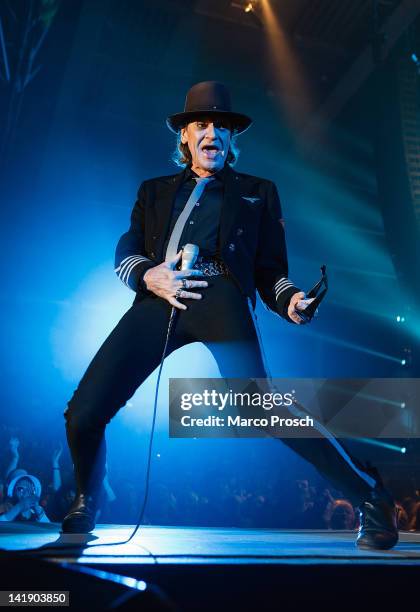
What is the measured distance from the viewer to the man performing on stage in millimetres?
2084

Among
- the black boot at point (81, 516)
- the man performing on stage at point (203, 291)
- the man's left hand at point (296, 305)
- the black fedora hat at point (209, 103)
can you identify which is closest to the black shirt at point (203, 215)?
the man performing on stage at point (203, 291)

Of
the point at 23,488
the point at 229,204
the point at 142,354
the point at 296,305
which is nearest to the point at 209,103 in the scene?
the point at 229,204

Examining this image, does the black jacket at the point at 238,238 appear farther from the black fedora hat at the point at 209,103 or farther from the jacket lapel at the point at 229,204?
the black fedora hat at the point at 209,103

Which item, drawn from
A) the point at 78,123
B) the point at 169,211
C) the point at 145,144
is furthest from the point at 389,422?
the point at 169,211

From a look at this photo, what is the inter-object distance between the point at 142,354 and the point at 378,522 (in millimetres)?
981

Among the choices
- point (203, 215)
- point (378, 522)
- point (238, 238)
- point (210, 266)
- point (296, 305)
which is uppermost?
point (203, 215)

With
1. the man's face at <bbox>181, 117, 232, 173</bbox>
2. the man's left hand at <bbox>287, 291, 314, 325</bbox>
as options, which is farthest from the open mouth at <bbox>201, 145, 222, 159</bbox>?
the man's left hand at <bbox>287, 291, 314, 325</bbox>

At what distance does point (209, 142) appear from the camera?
261cm

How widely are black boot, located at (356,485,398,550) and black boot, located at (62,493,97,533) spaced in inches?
37.0

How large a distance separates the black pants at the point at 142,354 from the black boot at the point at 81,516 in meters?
0.04

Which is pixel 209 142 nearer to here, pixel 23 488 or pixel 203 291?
pixel 203 291

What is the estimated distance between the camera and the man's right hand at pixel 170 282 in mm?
2273

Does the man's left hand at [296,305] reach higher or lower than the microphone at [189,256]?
lower

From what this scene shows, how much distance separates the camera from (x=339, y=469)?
205cm
